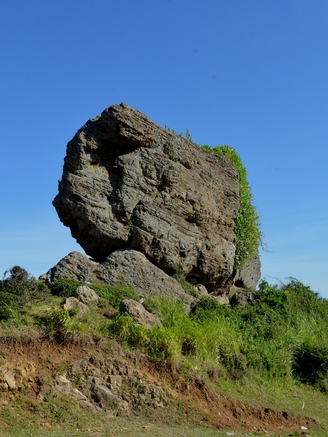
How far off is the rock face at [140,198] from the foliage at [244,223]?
1.90m

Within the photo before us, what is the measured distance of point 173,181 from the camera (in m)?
18.0

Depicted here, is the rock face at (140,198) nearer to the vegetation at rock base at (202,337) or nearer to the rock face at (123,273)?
the rock face at (123,273)

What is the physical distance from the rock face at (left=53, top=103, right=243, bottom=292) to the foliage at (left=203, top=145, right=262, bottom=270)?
6.23 ft

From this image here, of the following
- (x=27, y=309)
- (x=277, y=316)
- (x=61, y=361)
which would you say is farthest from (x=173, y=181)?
(x=61, y=361)

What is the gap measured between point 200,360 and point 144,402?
2521 millimetres

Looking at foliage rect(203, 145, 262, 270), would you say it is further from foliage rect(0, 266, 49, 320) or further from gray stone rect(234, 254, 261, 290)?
foliage rect(0, 266, 49, 320)

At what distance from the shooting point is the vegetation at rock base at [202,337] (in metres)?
11.9

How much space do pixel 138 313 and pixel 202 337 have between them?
1.77 meters

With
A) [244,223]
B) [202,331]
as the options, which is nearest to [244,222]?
[244,223]

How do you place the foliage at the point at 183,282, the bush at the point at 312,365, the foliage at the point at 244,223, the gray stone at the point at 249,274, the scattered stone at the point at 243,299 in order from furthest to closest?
the gray stone at the point at 249,274, the foliage at the point at 244,223, the scattered stone at the point at 243,299, the foliage at the point at 183,282, the bush at the point at 312,365

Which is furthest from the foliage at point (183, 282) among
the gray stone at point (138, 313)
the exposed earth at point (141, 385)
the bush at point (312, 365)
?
the exposed earth at point (141, 385)

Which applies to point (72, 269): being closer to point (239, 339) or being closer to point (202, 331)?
point (202, 331)

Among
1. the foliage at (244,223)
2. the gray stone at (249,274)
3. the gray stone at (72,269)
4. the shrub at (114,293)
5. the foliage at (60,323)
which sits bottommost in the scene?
the foliage at (60,323)

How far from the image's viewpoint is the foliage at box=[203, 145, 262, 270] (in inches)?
835
